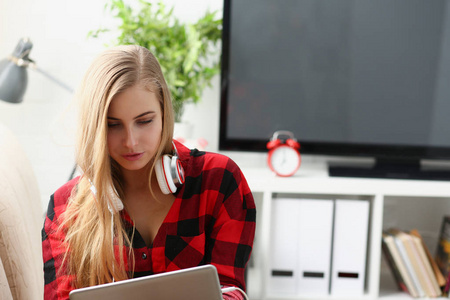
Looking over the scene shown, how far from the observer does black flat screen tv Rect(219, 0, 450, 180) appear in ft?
6.82

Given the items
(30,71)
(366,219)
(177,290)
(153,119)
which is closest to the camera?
(177,290)

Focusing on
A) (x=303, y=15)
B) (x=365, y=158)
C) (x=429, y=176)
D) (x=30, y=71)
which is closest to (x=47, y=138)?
(x=30, y=71)

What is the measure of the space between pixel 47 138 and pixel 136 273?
141 centimetres

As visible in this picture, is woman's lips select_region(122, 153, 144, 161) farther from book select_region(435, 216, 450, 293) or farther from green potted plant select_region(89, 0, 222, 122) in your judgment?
book select_region(435, 216, 450, 293)

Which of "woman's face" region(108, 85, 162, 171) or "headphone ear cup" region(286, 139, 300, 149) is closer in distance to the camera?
"woman's face" region(108, 85, 162, 171)

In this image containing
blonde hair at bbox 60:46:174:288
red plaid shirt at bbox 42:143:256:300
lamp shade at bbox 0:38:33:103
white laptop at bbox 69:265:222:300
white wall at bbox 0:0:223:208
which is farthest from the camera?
white wall at bbox 0:0:223:208

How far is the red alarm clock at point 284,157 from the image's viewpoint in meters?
2.07

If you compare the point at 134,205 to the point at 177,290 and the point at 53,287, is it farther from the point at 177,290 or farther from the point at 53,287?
the point at 177,290

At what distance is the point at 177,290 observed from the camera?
771 mm

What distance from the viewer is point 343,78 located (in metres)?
2.12

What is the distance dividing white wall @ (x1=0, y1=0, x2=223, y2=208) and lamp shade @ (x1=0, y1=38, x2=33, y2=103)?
12.6 inches

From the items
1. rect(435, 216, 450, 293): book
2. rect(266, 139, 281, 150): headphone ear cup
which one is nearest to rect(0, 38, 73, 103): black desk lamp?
rect(266, 139, 281, 150): headphone ear cup

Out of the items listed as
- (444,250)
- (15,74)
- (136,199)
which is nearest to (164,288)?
(136,199)

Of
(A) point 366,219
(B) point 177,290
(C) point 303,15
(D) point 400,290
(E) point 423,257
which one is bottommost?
(D) point 400,290
